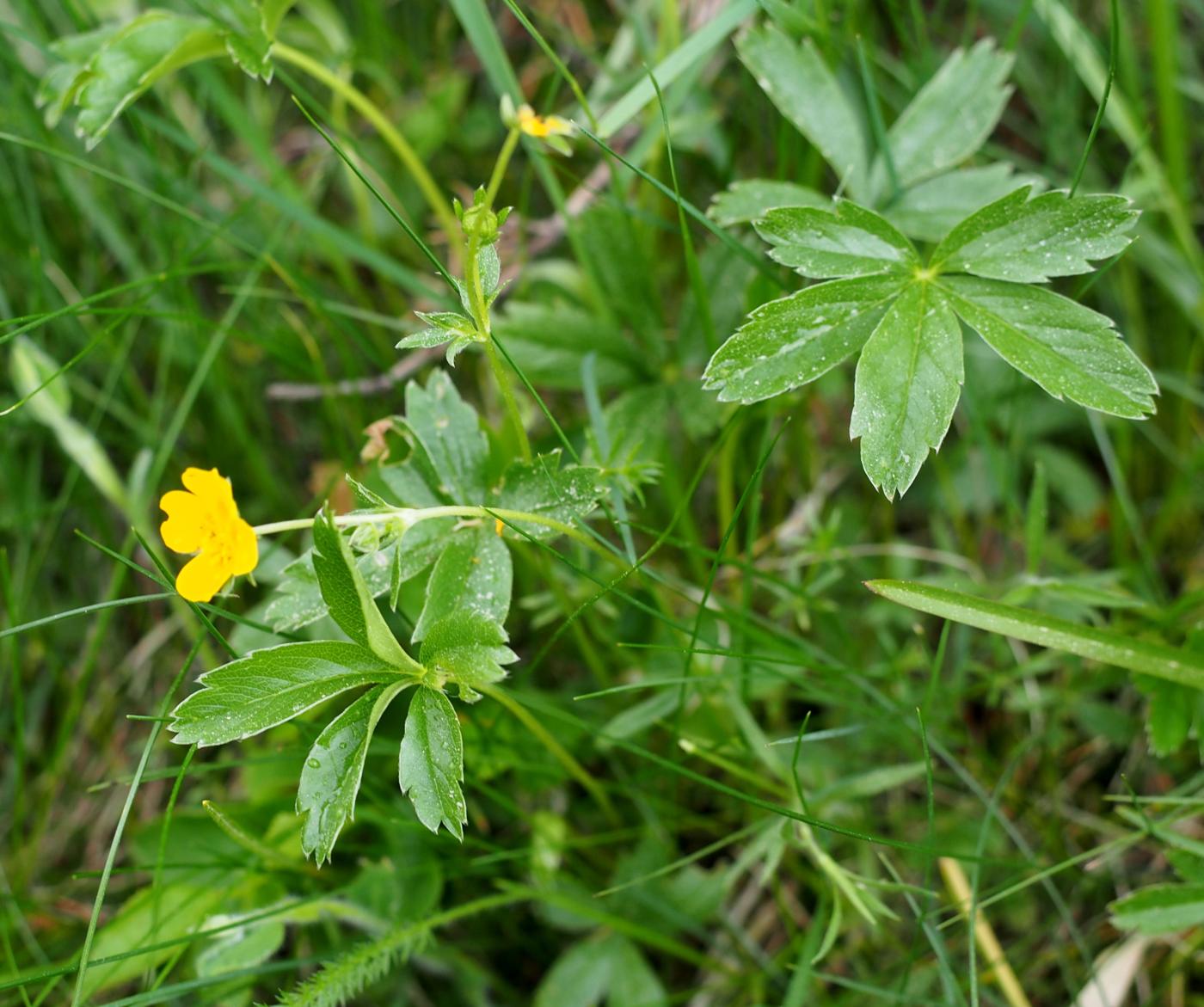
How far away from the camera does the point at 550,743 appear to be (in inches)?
66.8

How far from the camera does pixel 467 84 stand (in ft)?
9.59

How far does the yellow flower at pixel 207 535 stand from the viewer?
1.28 meters

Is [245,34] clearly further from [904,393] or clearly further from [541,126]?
[904,393]

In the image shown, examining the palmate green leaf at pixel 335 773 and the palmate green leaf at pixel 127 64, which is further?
the palmate green leaf at pixel 127 64

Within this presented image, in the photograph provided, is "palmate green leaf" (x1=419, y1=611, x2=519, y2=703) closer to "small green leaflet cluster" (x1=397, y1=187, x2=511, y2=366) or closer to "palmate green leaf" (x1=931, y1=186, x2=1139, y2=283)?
"small green leaflet cluster" (x1=397, y1=187, x2=511, y2=366)

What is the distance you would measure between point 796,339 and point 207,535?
83 centimetres

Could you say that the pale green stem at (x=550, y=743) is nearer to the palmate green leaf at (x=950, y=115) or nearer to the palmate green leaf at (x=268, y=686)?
the palmate green leaf at (x=268, y=686)

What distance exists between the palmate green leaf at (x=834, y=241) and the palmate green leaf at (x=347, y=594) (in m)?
0.74

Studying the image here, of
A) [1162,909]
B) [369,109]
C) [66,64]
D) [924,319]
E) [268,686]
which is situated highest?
[66,64]

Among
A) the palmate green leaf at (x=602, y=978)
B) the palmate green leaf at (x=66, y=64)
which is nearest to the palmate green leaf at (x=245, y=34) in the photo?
the palmate green leaf at (x=66, y=64)

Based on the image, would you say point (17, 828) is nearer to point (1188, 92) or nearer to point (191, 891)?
point (191, 891)

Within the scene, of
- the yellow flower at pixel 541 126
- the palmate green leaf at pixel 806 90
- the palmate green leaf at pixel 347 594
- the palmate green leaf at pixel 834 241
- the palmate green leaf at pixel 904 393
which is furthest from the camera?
the palmate green leaf at pixel 806 90

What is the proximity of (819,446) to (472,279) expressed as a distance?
1.38 m

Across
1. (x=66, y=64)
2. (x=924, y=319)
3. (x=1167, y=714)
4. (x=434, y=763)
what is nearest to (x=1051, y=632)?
(x=1167, y=714)
